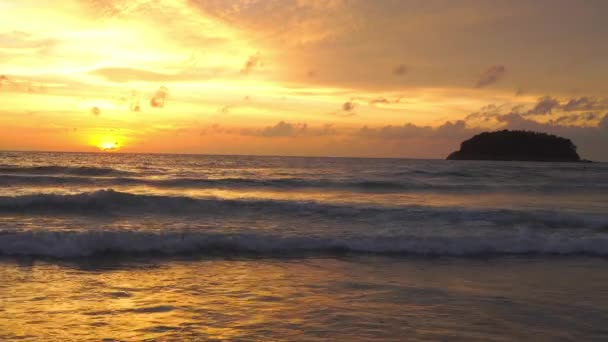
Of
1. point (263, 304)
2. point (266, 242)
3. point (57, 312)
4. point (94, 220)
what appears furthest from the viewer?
point (94, 220)

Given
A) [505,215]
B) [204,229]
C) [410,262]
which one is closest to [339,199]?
[505,215]

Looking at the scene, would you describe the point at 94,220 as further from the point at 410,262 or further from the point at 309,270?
the point at 410,262

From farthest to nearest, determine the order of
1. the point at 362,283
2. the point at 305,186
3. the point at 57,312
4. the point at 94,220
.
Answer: the point at 305,186 < the point at 94,220 < the point at 362,283 < the point at 57,312

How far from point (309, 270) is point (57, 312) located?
4.69m

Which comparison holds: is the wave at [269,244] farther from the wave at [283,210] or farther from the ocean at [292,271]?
the wave at [283,210]

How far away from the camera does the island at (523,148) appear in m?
124

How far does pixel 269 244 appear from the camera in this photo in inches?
490

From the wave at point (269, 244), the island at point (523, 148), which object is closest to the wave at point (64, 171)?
the wave at point (269, 244)

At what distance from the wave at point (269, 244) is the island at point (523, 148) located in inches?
4710

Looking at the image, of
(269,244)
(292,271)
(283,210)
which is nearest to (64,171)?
(283,210)

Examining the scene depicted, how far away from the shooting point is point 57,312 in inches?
269

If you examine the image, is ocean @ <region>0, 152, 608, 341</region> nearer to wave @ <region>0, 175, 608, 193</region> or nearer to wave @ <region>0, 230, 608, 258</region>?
wave @ <region>0, 230, 608, 258</region>

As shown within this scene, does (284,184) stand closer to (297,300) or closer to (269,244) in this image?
(269,244)

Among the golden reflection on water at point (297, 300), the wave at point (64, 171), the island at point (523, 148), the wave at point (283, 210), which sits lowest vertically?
the golden reflection on water at point (297, 300)
